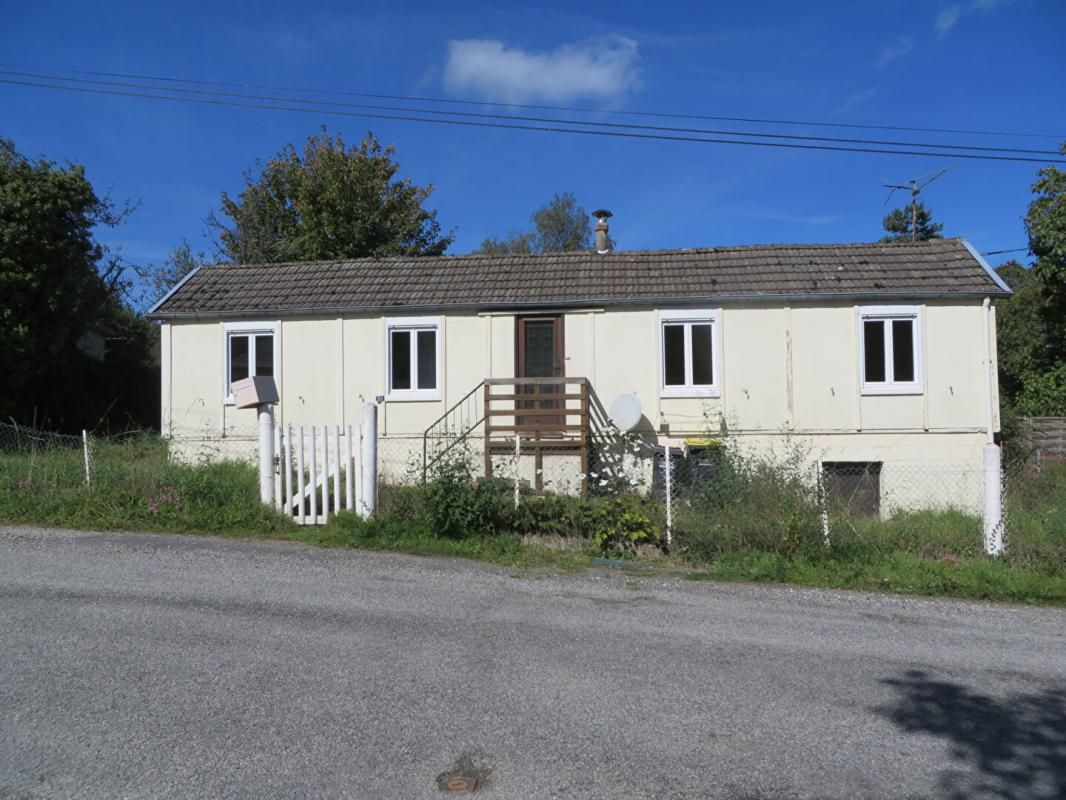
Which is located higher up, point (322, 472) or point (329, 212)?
point (329, 212)

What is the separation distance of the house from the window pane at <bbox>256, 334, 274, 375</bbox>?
0.11 ft

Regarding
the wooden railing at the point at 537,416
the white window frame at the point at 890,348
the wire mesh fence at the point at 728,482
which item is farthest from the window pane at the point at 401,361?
the white window frame at the point at 890,348

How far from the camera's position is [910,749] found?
416 centimetres

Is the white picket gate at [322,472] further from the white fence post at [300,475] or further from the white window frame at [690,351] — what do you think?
the white window frame at [690,351]

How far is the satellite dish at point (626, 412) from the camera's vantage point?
42.2 feet

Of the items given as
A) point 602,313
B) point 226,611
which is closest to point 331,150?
point 602,313

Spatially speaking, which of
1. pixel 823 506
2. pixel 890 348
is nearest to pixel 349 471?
pixel 823 506

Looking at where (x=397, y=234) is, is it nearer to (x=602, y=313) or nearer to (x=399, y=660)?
(x=602, y=313)

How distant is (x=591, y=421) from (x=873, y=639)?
764 centimetres

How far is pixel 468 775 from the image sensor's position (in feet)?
12.4

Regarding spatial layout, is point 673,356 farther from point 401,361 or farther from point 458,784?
point 458,784

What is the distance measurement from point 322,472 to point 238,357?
5615 mm

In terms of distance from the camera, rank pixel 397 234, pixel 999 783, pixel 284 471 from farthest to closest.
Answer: pixel 397 234, pixel 284 471, pixel 999 783

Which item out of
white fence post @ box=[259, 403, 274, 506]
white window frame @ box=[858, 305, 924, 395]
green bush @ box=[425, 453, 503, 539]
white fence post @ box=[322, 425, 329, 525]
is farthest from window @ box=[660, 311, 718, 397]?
white fence post @ box=[259, 403, 274, 506]
